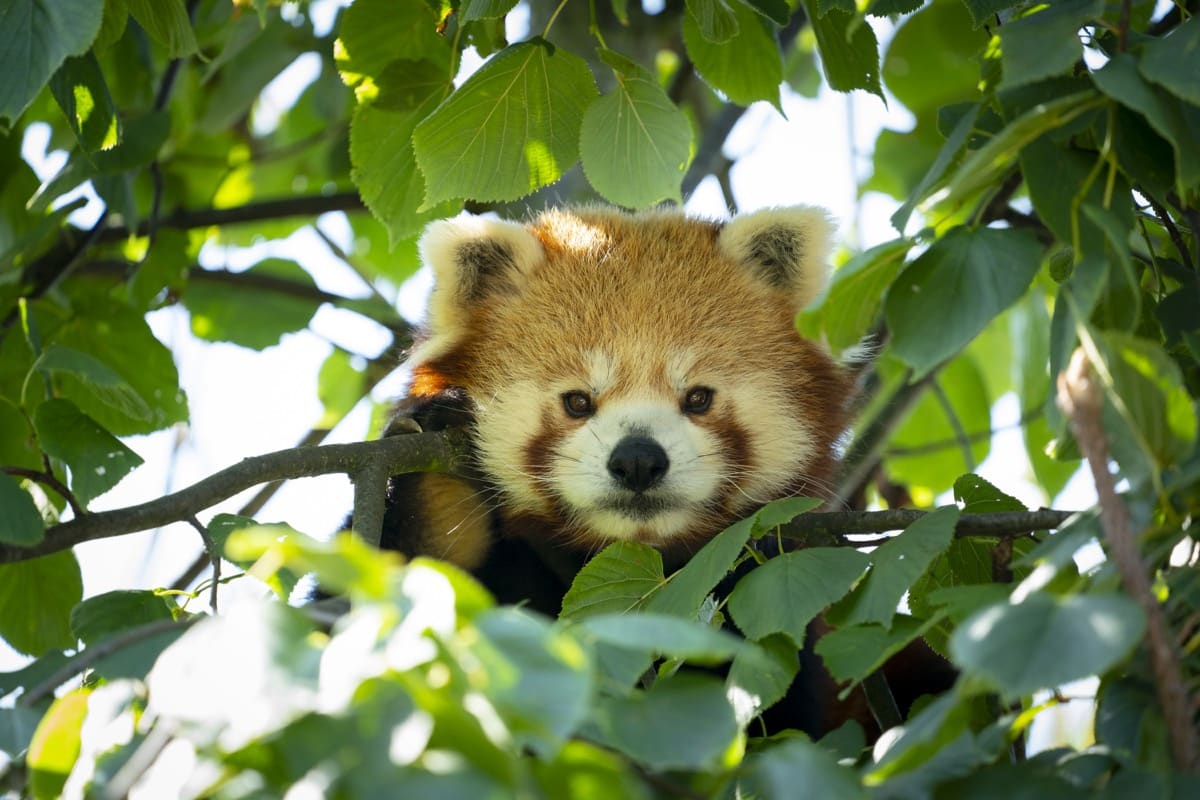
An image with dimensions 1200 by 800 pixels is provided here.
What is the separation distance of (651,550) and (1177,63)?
127 centimetres

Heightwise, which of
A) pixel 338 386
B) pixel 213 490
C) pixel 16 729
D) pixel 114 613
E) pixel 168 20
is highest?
pixel 168 20

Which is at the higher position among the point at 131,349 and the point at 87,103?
the point at 87,103

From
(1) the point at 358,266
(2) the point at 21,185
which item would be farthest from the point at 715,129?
(2) the point at 21,185

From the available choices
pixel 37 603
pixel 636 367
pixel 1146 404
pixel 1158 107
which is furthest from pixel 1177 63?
pixel 37 603

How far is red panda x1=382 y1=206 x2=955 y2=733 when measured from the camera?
3.41m

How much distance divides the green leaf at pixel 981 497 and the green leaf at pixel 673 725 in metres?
1.25

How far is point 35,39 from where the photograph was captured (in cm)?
230

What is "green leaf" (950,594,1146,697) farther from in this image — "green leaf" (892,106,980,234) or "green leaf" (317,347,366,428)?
"green leaf" (317,347,366,428)

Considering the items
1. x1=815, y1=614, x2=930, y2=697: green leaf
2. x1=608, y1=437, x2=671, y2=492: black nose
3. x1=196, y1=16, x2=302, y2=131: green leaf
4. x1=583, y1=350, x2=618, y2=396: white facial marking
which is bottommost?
x1=815, y1=614, x2=930, y2=697: green leaf

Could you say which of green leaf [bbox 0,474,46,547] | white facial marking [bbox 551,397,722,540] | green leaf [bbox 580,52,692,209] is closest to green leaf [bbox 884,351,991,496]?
white facial marking [bbox 551,397,722,540]

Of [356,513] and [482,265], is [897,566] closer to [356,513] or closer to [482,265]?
[356,513]

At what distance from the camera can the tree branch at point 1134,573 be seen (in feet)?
4.97

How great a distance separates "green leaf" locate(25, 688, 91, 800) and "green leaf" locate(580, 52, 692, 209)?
1.59 m

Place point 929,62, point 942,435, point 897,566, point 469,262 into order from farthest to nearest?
point 942,435, point 929,62, point 469,262, point 897,566
